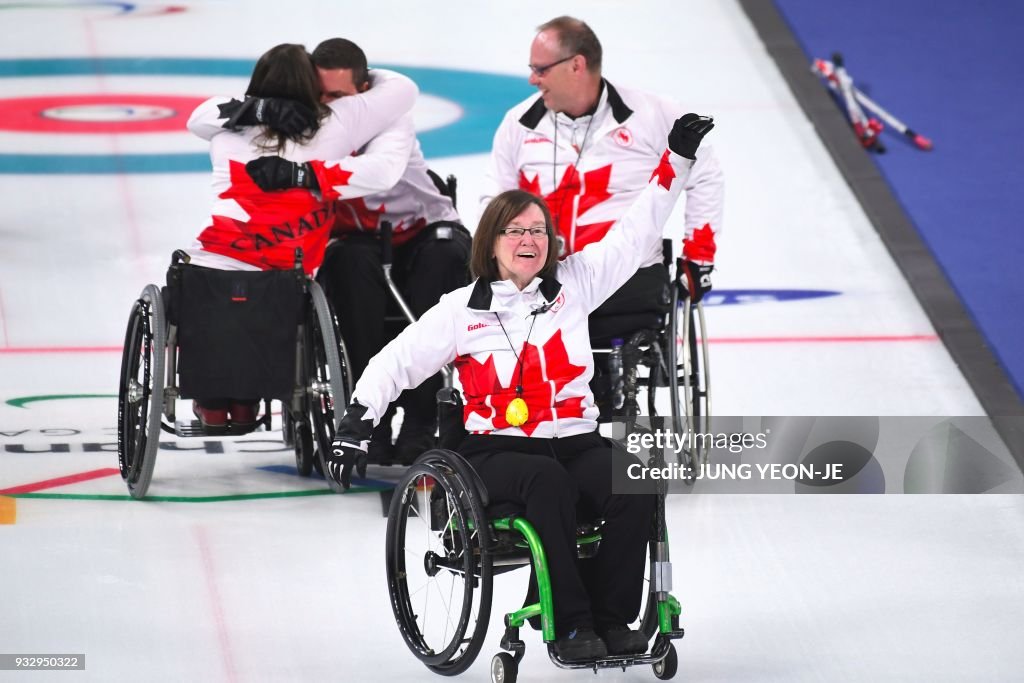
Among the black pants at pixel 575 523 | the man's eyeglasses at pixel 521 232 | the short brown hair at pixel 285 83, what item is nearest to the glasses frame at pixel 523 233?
the man's eyeglasses at pixel 521 232

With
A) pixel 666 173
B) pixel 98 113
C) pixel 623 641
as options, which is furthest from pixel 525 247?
pixel 98 113

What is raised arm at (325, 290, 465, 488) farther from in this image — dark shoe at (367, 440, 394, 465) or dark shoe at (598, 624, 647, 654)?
dark shoe at (367, 440, 394, 465)

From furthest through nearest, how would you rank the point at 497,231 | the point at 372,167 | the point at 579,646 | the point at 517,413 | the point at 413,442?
1. the point at 413,442
2. the point at 372,167
3. the point at 497,231
4. the point at 517,413
5. the point at 579,646

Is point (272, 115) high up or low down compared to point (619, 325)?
up

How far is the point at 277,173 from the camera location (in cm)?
419

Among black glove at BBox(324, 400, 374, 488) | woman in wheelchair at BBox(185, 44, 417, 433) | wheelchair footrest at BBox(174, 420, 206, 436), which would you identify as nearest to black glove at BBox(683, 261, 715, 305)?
woman in wheelchair at BBox(185, 44, 417, 433)

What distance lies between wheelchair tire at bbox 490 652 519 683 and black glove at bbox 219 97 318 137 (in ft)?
5.61

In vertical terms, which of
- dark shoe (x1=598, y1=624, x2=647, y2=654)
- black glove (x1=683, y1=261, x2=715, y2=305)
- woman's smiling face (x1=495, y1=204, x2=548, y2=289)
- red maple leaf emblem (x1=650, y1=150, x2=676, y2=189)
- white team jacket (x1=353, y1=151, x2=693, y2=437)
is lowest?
dark shoe (x1=598, y1=624, x2=647, y2=654)

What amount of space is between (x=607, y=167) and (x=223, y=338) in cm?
110

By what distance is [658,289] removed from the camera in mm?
4223

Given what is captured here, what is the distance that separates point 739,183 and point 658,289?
3015 mm

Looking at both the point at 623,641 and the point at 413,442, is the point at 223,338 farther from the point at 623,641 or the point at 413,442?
the point at 623,641

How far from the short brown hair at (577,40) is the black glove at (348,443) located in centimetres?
155

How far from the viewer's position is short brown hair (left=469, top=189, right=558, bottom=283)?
3279 mm
